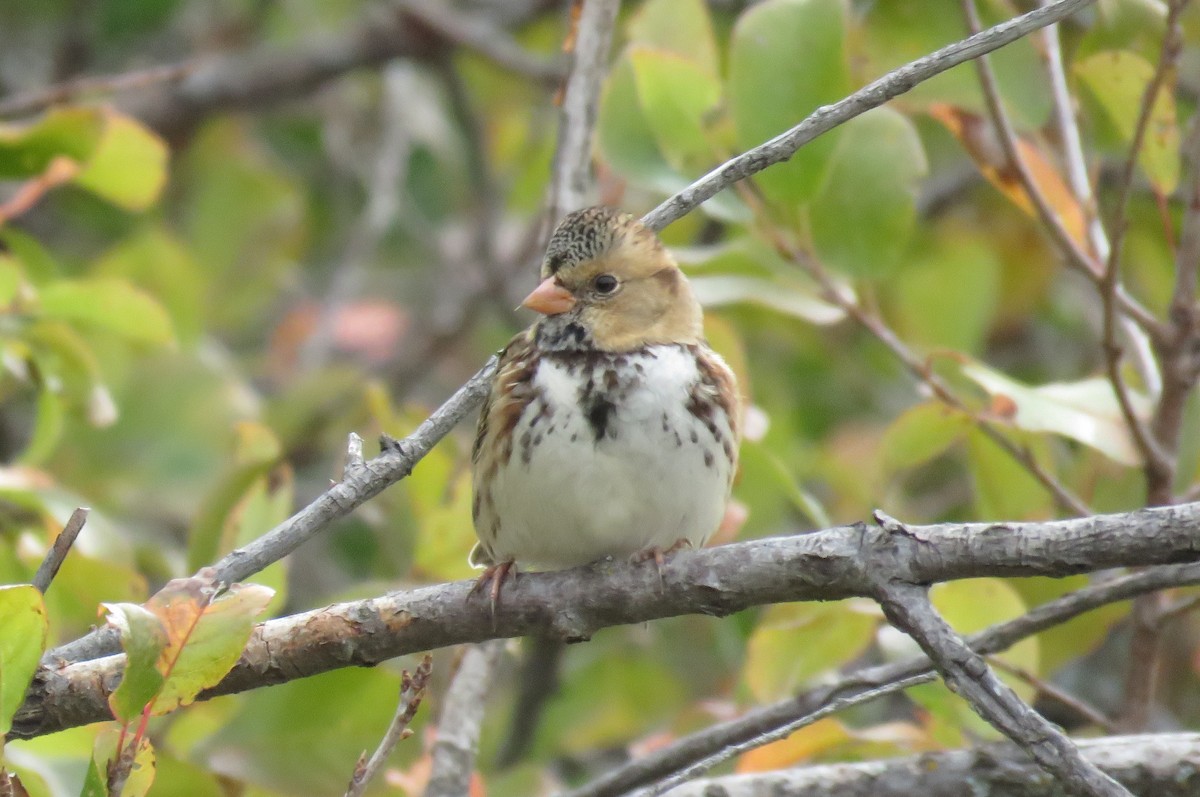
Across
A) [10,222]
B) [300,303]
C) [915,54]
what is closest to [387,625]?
[915,54]

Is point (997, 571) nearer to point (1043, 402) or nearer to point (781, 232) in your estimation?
point (1043, 402)

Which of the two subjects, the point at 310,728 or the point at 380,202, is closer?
the point at 310,728

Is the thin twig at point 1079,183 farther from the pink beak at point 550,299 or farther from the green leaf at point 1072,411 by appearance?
the pink beak at point 550,299

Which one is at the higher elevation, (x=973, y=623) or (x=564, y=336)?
(x=564, y=336)

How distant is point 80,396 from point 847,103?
1.72 meters

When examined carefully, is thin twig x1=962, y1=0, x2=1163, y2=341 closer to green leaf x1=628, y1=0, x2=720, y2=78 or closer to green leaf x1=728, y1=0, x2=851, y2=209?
green leaf x1=728, y1=0, x2=851, y2=209

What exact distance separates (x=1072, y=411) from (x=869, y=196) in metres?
0.54

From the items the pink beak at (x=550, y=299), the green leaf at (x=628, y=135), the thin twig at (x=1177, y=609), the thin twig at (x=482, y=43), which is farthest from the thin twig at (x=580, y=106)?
the thin twig at (x=482, y=43)

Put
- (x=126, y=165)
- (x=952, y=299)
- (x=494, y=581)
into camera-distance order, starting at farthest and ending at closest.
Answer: (x=952, y=299) → (x=126, y=165) → (x=494, y=581)

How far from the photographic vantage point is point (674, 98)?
111 inches

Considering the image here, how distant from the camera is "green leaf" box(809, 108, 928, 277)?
282cm

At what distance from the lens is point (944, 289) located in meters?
3.91

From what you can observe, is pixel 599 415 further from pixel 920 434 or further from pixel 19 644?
pixel 19 644

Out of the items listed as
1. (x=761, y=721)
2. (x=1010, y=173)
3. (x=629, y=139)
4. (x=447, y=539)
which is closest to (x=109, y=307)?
(x=447, y=539)
